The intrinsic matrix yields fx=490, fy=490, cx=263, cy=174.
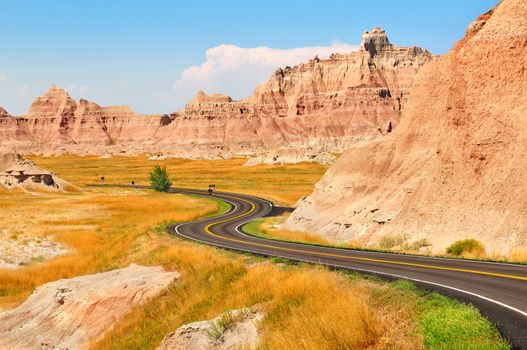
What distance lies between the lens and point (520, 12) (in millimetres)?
30266

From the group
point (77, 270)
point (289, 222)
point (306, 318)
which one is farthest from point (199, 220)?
point (306, 318)

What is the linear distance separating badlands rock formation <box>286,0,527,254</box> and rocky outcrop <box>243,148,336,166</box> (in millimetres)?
125028

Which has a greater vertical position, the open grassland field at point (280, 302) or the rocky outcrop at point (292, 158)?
the rocky outcrop at point (292, 158)

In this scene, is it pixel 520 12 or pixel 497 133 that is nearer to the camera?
pixel 497 133

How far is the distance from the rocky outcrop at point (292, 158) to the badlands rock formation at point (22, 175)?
8541 cm

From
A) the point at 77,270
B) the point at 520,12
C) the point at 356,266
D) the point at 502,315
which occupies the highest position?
the point at 520,12

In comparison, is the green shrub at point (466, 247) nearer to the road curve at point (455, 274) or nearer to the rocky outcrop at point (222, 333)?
the road curve at point (455, 274)

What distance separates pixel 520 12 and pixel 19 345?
107ft

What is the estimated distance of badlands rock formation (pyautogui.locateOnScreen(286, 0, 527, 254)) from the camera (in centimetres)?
2602

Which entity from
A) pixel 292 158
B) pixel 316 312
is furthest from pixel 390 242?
pixel 292 158

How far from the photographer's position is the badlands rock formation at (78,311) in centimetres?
1920

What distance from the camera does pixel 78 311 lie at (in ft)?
66.0

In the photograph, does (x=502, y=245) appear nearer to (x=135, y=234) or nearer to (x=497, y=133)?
(x=497, y=133)

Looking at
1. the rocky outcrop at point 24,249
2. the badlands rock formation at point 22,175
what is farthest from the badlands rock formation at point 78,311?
the badlands rock formation at point 22,175
